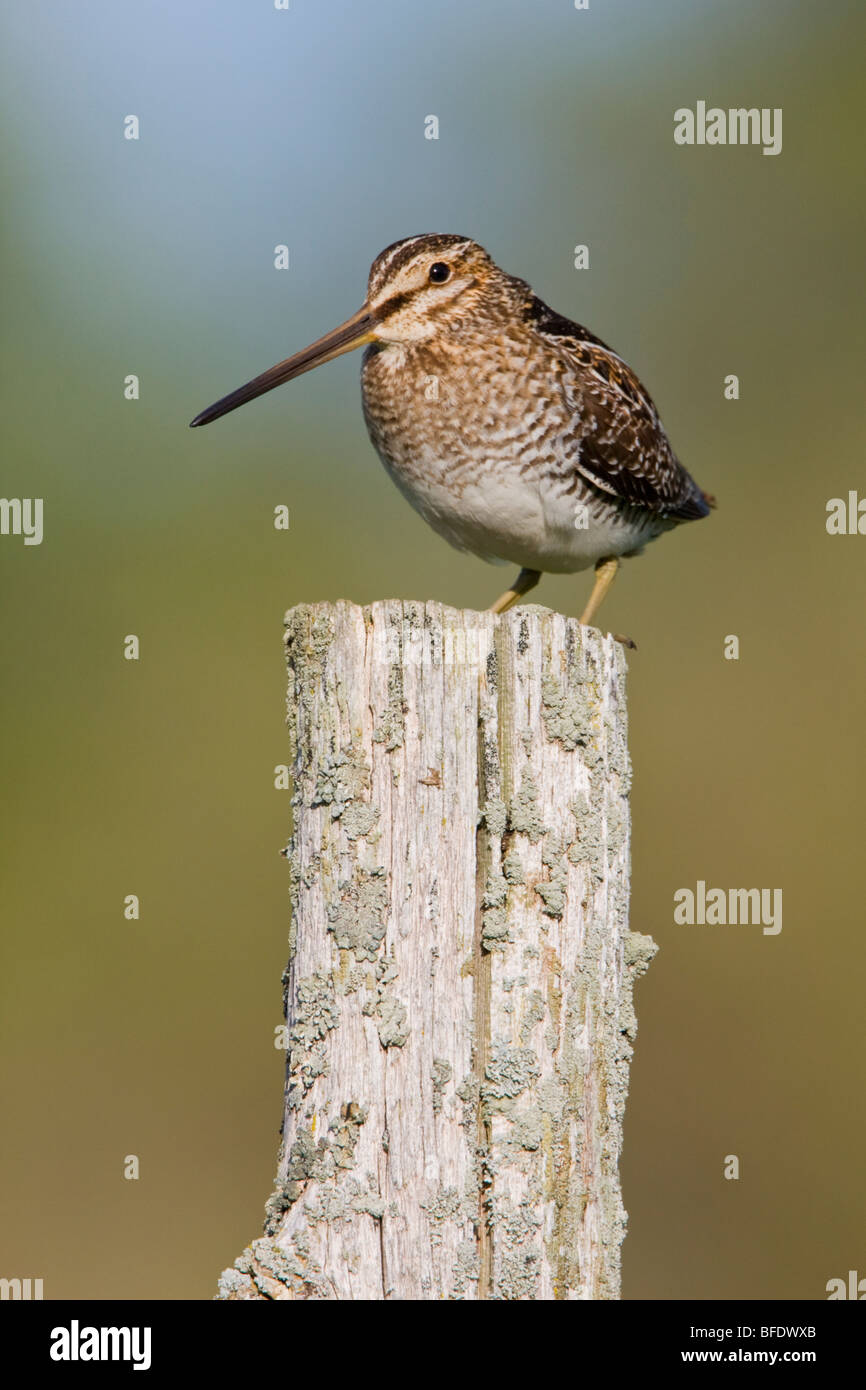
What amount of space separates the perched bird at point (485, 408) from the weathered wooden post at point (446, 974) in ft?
6.85

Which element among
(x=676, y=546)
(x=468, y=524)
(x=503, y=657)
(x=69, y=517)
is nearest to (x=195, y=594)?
(x=69, y=517)

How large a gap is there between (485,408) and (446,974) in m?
2.67

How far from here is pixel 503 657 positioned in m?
3.32

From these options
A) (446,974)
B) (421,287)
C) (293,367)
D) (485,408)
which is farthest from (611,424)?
(446,974)

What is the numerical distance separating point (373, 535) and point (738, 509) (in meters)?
2.37

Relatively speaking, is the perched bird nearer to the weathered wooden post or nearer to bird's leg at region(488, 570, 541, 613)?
bird's leg at region(488, 570, 541, 613)

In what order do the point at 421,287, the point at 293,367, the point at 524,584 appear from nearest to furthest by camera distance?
the point at 293,367
the point at 421,287
the point at 524,584

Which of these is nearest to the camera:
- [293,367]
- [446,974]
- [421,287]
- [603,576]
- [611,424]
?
[446,974]

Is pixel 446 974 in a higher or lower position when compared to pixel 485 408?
lower

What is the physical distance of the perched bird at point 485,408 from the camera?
5.37 metres

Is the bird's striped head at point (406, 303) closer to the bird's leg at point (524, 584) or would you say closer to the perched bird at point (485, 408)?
the perched bird at point (485, 408)

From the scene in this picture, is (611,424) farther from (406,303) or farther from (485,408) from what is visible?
(406,303)

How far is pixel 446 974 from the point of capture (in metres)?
3.20

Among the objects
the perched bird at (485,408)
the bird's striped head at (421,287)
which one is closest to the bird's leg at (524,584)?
the perched bird at (485,408)
